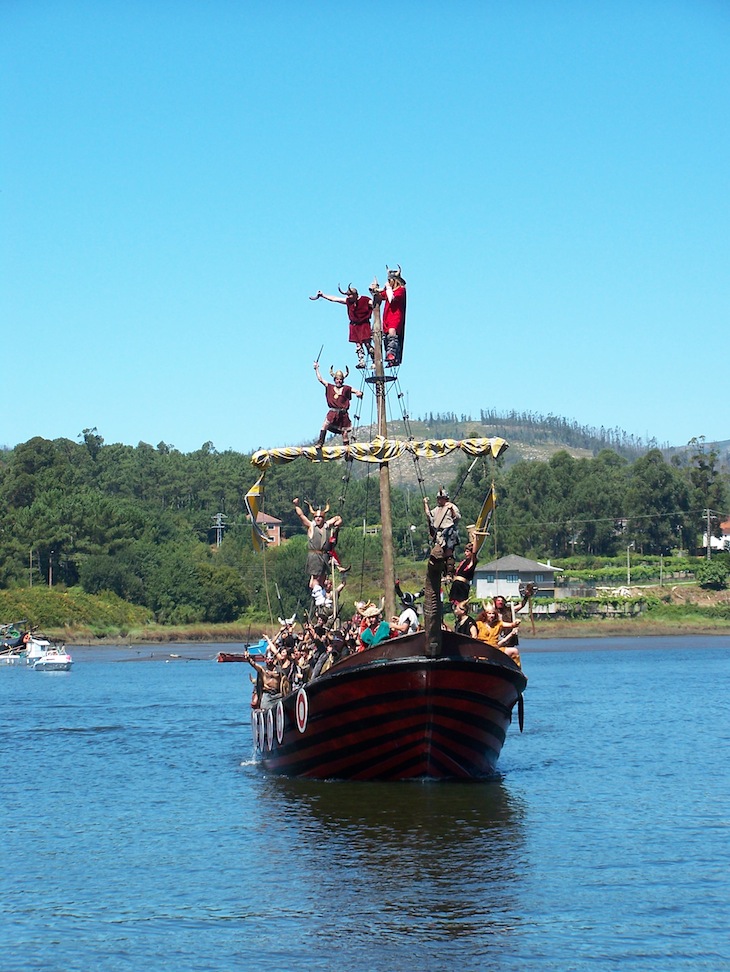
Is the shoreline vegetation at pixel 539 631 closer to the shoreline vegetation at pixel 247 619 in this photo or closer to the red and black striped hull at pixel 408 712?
the shoreline vegetation at pixel 247 619

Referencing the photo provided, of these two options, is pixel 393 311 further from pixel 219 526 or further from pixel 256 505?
pixel 219 526

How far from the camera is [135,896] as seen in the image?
21.6 meters

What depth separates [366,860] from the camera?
A: 77.0 feet

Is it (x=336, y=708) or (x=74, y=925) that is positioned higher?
(x=336, y=708)

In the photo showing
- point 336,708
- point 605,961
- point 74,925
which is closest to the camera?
point 605,961

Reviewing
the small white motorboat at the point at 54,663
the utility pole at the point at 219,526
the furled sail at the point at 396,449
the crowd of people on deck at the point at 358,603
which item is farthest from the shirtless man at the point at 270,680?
the utility pole at the point at 219,526

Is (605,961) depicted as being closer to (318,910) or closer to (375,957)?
(375,957)

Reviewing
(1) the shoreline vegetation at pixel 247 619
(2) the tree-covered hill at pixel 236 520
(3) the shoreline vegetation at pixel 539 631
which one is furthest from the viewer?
(2) the tree-covered hill at pixel 236 520

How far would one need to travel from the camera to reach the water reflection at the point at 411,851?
19.7 m

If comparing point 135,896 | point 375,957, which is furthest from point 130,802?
point 375,957

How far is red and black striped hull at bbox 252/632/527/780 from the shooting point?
27.5m

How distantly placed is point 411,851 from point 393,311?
503 inches

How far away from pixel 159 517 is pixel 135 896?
132509 mm

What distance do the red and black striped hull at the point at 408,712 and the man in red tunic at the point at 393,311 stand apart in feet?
24.7
